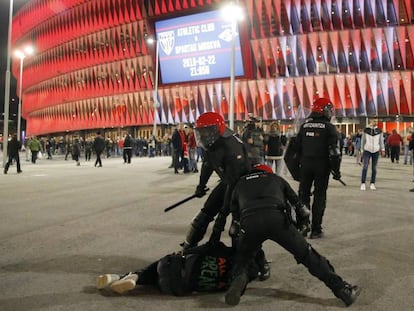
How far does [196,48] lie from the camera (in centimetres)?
4856

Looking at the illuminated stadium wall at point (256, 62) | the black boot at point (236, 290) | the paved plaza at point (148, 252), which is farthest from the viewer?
the illuminated stadium wall at point (256, 62)

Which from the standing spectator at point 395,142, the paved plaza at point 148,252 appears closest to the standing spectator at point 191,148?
the paved plaza at point 148,252

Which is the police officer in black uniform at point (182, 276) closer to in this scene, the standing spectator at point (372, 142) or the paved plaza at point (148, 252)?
the paved plaza at point (148, 252)

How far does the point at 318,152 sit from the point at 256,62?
138 feet

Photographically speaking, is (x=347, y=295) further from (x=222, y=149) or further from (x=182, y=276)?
(x=222, y=149)

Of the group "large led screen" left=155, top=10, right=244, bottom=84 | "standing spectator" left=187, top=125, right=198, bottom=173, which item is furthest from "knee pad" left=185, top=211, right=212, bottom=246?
"large led screen" left=155, top=10, right=244, bottom=84

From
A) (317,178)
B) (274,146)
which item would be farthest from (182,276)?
(274,146)

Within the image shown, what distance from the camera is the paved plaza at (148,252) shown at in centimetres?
361

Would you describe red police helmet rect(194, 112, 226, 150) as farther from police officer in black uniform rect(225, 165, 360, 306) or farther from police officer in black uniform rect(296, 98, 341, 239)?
police officer in black uniform rect(296, 98, 341, 239)

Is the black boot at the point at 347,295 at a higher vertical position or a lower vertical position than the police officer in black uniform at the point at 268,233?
lower

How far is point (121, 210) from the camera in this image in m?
8.39

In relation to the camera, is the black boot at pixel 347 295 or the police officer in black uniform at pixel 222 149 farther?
the police officer in black uniform at pixel 222 149

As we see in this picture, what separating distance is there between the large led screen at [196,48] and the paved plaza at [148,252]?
3840 cm

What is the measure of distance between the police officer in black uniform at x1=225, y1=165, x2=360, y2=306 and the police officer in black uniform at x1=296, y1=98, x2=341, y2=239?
239 centimetres
